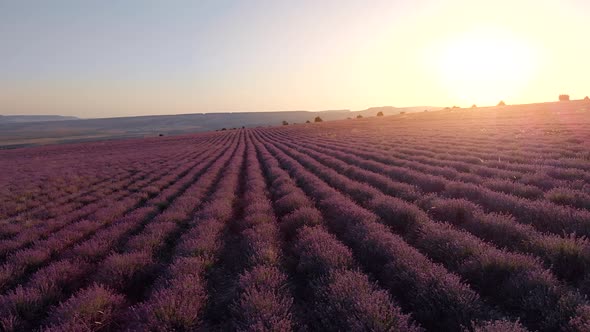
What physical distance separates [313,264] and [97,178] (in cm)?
1636

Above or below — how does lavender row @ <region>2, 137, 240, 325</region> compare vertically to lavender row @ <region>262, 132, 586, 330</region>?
below

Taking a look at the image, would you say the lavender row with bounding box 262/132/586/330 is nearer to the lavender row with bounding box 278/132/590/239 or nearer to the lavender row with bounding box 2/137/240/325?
the lavender row with bounding box 278/132/590/239

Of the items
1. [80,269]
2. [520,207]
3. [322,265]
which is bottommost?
[80,269]

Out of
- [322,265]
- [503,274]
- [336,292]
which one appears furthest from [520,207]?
[336,292]

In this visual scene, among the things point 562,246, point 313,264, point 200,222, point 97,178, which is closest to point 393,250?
point 313,264

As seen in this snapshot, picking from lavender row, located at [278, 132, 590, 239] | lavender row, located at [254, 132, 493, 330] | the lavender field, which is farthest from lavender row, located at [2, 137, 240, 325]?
lavender row, located at [278, 132, 590, 239]

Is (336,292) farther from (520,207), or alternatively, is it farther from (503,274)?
(520,207)

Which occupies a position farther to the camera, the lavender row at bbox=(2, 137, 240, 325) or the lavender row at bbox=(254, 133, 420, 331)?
the lavender row at bbox=(2, 137, 240, 325)

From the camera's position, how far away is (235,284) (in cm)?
463

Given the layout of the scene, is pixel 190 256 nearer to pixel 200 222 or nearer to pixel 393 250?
pixel 200 222

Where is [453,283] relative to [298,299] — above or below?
above

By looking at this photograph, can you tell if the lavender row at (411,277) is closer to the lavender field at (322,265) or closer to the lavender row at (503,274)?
the lavender field at (322,265)

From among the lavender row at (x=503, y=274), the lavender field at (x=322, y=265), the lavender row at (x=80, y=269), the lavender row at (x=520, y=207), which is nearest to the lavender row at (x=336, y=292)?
the lavender field at (x=322, y=265)

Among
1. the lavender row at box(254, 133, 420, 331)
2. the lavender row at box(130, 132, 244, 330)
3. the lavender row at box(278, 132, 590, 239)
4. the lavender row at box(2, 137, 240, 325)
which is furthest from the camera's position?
the lavender row at box(278, 132, 590, 239)
